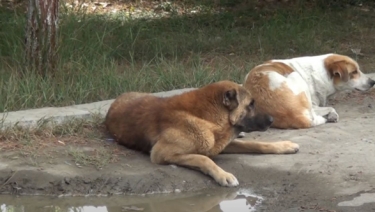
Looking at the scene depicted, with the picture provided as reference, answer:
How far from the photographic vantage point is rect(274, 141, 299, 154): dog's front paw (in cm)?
689

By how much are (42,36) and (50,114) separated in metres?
1.50

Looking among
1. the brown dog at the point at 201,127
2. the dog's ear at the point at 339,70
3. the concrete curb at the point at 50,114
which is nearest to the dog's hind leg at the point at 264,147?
the brown dog at the point at 201,127

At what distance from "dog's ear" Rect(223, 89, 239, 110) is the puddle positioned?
4.47 ft

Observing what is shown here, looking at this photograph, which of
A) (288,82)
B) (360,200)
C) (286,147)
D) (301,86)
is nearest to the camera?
(360,200)

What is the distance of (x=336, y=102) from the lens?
29.6ft

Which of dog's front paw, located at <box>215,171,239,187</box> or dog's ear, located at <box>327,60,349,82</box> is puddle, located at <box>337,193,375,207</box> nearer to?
dog's front paw, located at <box>215,171,239,187</box>

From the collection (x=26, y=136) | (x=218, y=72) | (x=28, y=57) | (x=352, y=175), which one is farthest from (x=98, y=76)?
(x=352, y=175)

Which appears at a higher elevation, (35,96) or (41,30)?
(41,30)

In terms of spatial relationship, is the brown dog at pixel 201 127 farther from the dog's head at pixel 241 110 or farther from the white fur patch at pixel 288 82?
the white fur patch at pixel 288 82

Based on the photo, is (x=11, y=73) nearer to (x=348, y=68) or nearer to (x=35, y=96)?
(x=35, y=96)

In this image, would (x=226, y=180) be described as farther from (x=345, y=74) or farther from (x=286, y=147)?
(x=345, y=74)

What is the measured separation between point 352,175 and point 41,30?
166 inches

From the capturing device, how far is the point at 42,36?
347 inches

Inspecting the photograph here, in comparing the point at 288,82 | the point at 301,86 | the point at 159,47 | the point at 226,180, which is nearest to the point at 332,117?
the point at 301,86
